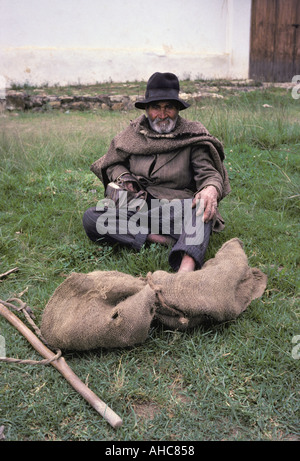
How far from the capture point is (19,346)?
2510mm

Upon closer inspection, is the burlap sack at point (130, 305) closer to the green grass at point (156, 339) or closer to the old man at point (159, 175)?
the green grass at point (156, 339)

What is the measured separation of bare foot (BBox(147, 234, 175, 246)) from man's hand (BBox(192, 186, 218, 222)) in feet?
1.28

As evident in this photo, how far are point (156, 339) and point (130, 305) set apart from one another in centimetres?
28

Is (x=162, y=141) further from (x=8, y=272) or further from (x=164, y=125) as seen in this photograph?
(x=8, y=272)

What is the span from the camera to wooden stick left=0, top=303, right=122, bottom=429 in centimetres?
198

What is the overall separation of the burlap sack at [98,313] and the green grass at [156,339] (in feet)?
0.39

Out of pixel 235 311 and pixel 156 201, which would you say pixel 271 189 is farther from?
pixel 235 311

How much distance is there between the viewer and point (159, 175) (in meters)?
3.43

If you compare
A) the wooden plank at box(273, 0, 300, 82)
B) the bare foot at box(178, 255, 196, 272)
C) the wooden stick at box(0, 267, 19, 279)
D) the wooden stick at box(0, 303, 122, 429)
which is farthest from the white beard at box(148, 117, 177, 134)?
the wooden plank at box(273, 0, 300, 82)

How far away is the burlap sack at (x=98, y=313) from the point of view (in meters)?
2.36

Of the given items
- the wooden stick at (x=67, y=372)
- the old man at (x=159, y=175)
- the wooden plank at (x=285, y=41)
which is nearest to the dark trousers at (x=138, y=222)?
the old man at (x=159, y=175)

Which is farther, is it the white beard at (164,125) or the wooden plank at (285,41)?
the wooden plank at (285,41)

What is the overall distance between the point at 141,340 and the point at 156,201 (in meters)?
1.29

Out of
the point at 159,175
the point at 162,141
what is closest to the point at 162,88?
the point at 162,141
